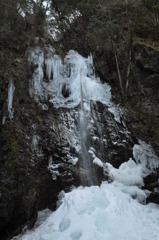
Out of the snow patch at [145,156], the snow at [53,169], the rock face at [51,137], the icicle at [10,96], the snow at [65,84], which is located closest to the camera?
the rock face at [51,137]

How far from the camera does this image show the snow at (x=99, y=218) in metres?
6.25

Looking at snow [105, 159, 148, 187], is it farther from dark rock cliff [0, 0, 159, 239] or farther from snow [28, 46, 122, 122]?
snow [28, 46, 122, 122]

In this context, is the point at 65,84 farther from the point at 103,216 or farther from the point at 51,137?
the point at 103,216

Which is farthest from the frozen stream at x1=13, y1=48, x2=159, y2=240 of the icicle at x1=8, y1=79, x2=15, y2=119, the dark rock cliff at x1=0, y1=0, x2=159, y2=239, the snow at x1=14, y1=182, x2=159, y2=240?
the icicle at x1=8, y1=79, x2=15, y2=119

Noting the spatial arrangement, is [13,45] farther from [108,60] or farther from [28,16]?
[108,60]

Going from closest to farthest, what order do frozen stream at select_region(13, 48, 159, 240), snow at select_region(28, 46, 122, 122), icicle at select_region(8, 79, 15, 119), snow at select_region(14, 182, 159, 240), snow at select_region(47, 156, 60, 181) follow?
snow at select_region(14, 182, 159, 240)
frozen stream at select_region(13, 48, 159, 240)
snow at select_region(47, 156, 60, 181)
icicle at select_region(8, 79, 15, 119)
snow at select_region(28, 46, 122, 122)

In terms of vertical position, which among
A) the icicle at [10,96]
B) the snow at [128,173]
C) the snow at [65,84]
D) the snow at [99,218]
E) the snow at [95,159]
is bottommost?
the snow at [99,218]

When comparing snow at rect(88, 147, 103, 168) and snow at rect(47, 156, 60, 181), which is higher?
snow at rect(88, 147, 103, 168)

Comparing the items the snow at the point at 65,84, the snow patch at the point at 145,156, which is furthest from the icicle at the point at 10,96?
the snow patch at the point at 145,156

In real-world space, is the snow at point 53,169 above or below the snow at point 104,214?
Result: above

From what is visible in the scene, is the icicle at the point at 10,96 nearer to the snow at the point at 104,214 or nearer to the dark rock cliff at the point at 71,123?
the dark rock cliff at the point at 71,123

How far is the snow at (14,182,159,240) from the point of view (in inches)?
246

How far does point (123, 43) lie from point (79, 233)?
8.22 m

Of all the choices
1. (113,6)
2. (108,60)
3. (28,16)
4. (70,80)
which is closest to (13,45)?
(28,16)
